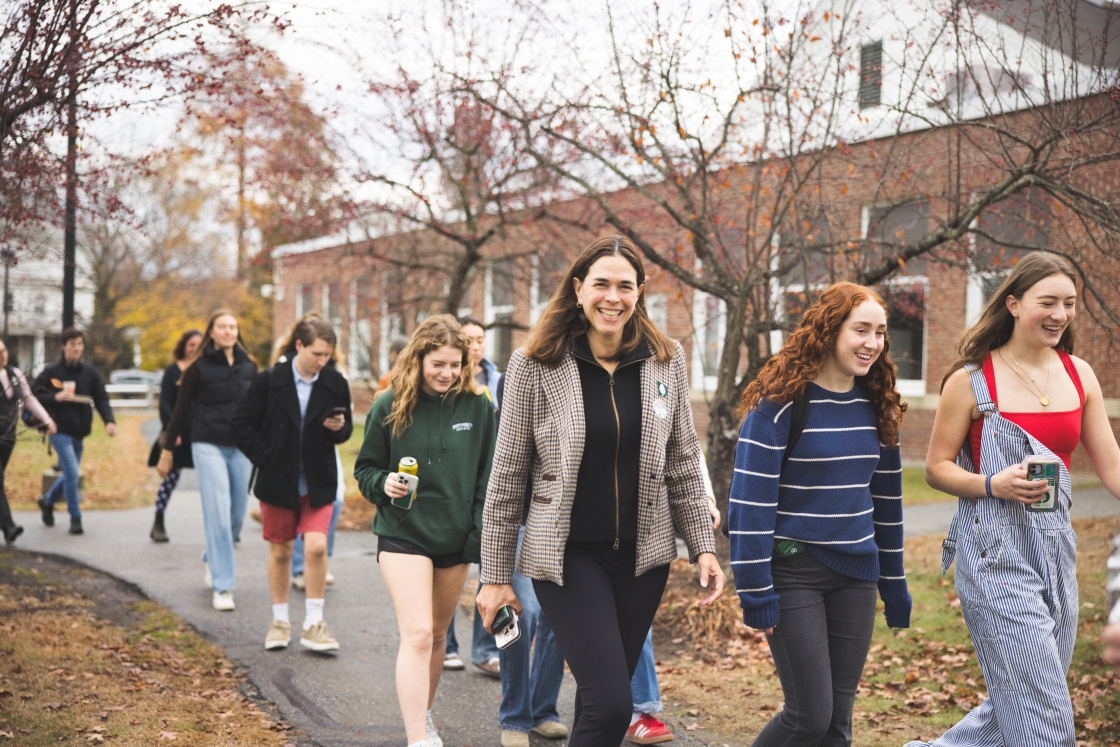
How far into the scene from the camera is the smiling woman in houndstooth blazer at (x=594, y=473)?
11.3 feet

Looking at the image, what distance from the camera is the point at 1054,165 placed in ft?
20.8

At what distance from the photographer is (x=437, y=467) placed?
4.76 metres

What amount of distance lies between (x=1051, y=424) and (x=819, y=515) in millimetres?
972

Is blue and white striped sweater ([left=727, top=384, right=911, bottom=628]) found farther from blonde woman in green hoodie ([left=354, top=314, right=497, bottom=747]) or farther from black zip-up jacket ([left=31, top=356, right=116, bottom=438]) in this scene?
black zip-up jacket ([left=31, top=356, right=116, bottom=438])

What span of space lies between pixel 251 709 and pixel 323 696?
431 mm

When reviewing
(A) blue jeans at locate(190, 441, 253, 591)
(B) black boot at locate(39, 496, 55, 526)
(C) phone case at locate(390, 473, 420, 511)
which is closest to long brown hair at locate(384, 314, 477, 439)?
(C) phone case at locate(390, 473, 420, 511)

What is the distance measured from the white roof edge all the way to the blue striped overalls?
9152mm

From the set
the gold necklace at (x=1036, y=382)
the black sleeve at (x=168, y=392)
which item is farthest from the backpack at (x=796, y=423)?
the black sleeve at (x=168, y=392)

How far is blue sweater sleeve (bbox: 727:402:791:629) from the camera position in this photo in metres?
3.41

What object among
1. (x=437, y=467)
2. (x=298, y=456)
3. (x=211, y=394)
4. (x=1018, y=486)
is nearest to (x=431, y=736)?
(x=437, y=467)

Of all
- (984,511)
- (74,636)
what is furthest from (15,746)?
(984,511)

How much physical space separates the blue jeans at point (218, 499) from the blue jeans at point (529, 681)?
134 inches

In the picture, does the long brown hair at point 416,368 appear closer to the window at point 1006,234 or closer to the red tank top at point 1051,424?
the red tank top at point 1051,424

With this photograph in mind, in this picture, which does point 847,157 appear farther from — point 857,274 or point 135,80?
point 135,80
